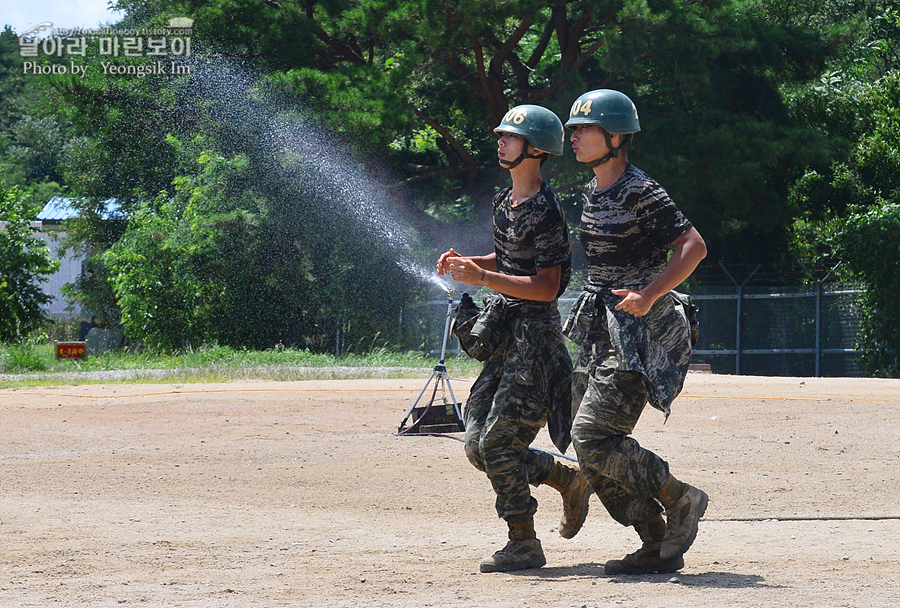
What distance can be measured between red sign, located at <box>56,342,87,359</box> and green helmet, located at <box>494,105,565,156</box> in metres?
13.7

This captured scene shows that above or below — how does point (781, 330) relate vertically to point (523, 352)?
below

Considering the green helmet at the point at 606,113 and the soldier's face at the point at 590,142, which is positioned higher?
the green helmet at the point at 606,113

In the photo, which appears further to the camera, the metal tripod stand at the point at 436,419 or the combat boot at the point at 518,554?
the metal tripod stand at the point at 436,419

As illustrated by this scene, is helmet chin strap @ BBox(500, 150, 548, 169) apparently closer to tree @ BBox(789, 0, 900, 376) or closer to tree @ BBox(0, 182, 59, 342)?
tree @ BBox(789, 0, 900, 376)

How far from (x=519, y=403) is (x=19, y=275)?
21799mm

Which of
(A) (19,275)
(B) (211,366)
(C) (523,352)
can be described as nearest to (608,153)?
(C) (523,352)

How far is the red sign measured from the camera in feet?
56.7

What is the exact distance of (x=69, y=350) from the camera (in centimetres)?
1745

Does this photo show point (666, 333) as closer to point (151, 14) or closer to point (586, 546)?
point (586, 546)

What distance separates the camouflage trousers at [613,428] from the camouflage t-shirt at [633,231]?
1.02 feet

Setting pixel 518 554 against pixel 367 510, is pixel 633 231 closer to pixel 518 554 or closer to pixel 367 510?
pixel 518 554

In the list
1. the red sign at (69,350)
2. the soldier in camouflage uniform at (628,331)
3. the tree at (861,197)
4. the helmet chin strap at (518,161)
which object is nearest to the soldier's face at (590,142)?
the soldier in camouflage uniform at (628,331)

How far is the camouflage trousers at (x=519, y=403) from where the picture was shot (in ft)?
15.5

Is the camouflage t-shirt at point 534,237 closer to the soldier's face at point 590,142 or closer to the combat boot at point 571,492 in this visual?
the soldier's face at point 590,142
